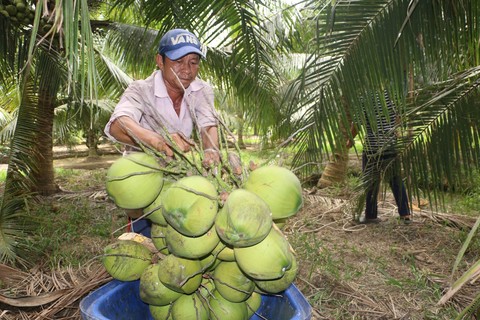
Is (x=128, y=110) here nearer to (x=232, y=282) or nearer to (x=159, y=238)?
(x=159, y=238)

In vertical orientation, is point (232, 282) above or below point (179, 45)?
below

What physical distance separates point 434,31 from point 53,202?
429 cm

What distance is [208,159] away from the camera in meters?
1.07

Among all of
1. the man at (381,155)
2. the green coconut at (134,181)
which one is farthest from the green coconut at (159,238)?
the man at (381,155)

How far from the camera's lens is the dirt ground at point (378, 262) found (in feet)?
7.79

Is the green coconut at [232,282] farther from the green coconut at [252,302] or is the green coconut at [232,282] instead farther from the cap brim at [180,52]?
the cap brim at [180,52]

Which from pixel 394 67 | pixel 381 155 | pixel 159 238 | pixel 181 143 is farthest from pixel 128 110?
pixel 381 155

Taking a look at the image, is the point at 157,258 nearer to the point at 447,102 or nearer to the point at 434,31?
the point at 434,31

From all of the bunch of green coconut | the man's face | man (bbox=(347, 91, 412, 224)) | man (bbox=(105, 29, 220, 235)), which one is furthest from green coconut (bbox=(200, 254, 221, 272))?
man (bbox=(347, 91, 412, 224))

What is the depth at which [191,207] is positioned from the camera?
0.92 m

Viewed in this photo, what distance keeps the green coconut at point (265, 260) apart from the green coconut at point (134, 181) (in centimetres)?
28

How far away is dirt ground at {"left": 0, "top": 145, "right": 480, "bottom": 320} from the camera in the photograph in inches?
93.5

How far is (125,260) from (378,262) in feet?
7.52

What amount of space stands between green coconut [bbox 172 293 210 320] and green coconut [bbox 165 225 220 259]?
0.56 ft
